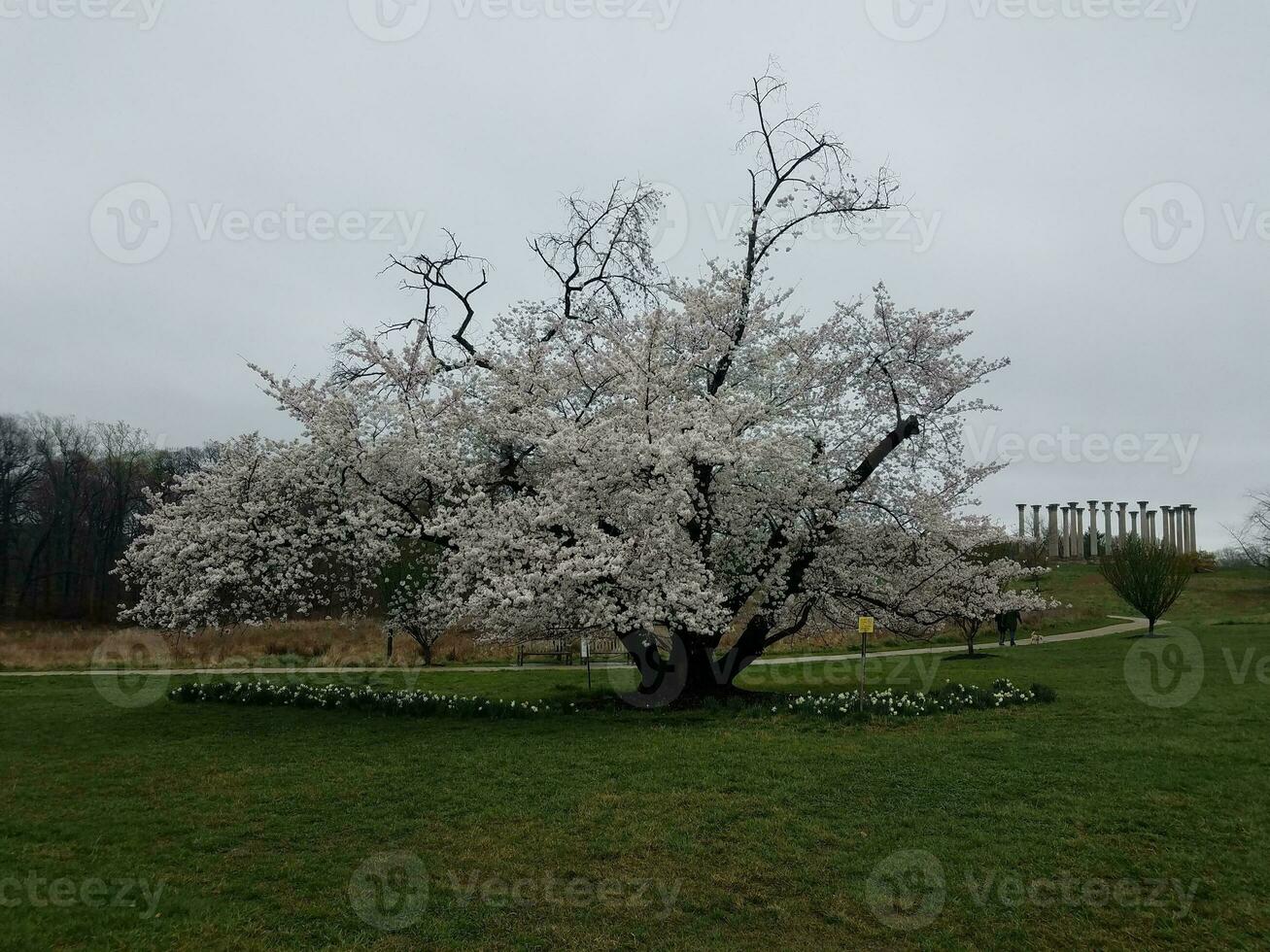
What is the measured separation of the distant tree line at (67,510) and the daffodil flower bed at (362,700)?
1316 inches

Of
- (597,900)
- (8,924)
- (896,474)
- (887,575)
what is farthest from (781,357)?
(8,924)

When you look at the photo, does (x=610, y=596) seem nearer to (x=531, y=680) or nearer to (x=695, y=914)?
(x=695, y=914)

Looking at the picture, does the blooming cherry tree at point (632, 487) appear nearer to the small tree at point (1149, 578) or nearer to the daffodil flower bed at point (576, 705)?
the daffodil flower bed at point (576, 705)

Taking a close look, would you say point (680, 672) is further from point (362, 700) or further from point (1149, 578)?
point (1149, 578)

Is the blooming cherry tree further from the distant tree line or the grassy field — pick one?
the distant tree line

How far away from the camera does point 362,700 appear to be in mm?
14648

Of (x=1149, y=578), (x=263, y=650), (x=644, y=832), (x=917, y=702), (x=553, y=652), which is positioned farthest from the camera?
(x=1149, y=578)

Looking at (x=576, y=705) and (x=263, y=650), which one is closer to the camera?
(x=576, y=705)

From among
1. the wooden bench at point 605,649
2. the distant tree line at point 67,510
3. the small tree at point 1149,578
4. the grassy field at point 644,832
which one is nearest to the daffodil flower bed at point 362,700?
the grassy field at point 644,832

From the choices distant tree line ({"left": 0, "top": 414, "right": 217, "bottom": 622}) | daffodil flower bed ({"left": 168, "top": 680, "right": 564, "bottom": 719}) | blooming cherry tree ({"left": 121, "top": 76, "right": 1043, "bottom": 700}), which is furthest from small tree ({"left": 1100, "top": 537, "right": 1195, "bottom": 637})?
distant tree line ({"left": 0, "top": 414, "right": 217, "bottom": 622})

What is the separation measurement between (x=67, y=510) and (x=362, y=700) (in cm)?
4454

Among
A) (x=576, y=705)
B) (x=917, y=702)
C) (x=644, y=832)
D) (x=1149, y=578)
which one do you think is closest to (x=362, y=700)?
(x=576, y=705)

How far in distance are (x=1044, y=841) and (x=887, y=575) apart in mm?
8369

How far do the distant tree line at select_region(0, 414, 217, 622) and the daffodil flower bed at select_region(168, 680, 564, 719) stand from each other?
33427 mm
